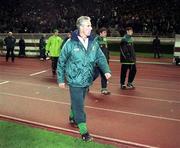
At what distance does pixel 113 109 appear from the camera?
10062 mm

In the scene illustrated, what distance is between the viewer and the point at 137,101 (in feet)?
36.9

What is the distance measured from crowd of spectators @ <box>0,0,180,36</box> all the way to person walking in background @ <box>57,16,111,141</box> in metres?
29.4

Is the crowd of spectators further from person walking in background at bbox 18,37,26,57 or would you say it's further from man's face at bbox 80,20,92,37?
man's face at bbox 80,20,92,37

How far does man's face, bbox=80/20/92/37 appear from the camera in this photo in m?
6.83

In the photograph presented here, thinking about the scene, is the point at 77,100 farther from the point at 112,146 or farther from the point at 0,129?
the point at 0,129

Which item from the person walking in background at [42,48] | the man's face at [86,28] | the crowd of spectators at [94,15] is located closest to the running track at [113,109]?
the man's face at [86,28]

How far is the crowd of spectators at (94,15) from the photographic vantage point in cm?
3712

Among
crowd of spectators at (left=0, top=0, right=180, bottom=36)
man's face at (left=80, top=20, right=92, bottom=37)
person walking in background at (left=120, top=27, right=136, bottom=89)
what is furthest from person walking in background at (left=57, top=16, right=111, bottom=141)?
crowd of spectators at (left=0, top=0, right=180, bottom=36)

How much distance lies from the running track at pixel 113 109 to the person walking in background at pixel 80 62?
73 centimetres

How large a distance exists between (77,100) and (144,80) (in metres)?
9.39

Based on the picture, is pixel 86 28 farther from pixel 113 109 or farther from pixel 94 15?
pixel 94 15

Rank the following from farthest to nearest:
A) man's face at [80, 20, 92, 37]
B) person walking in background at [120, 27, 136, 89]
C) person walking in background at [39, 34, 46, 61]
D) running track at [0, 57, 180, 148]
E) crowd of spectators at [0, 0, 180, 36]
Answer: crowd of spectators at [0, 0, 180, 36], person walking in background at [39, 34, 46, 61], person walking in background at [120, 27, 136, 89], running track at [0, 57, 180, 148], man's face at [80, 20, 92, 37]

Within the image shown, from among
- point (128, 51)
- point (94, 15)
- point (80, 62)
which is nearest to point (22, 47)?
point (94, 15)

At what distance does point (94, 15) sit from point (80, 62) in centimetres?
3380
